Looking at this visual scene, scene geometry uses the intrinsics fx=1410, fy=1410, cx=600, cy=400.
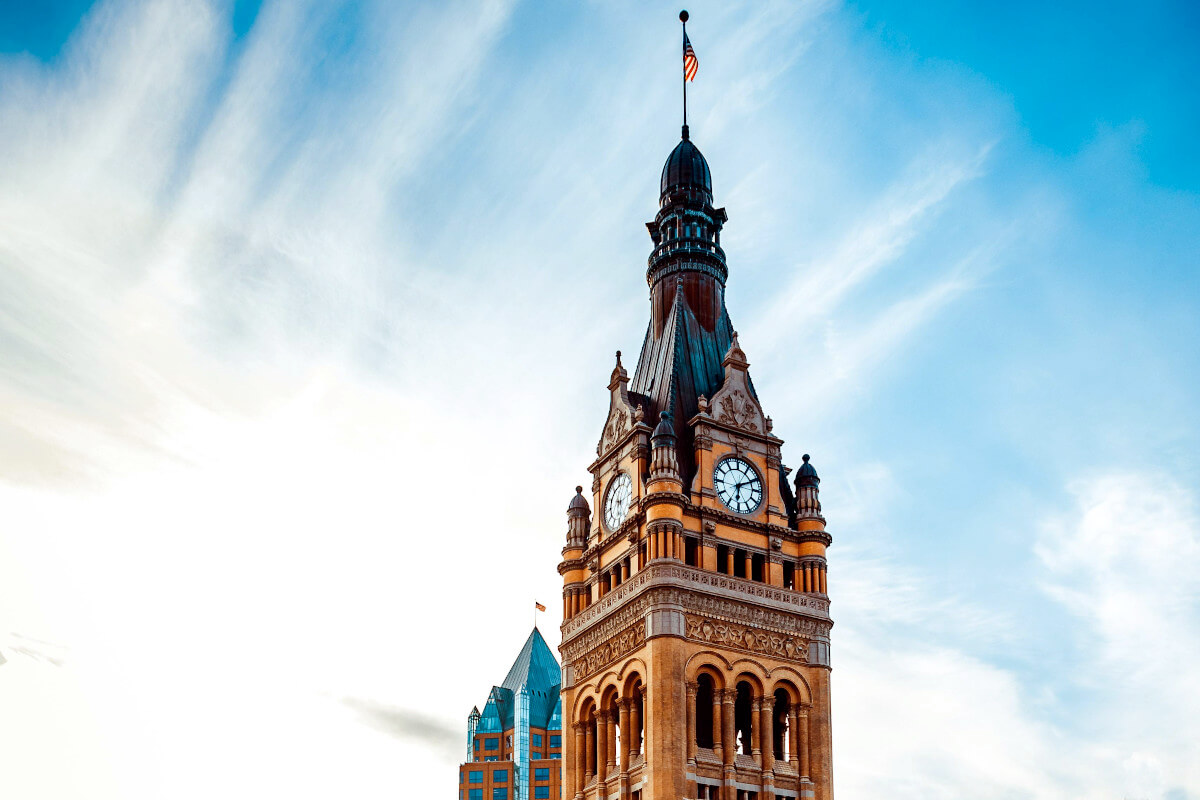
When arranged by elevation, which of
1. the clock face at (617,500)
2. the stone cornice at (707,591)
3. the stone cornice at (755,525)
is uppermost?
the clock face at (617,500)

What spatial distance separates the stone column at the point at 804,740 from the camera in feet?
249

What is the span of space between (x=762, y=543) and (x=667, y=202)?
24496 millimetres

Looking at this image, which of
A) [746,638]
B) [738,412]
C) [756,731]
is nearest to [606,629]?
[746,638]

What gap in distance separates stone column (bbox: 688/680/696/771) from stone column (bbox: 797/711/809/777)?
6912 mm

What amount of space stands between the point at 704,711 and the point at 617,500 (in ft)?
44.9

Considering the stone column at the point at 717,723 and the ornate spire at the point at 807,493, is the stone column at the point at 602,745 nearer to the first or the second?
the stone column at the point at 717,723

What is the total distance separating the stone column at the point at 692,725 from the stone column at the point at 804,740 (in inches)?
272

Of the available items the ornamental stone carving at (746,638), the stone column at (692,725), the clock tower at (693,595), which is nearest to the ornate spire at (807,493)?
the clock tower at (693,595)

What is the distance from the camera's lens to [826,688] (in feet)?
257

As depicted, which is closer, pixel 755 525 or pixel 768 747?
pixel 768 747

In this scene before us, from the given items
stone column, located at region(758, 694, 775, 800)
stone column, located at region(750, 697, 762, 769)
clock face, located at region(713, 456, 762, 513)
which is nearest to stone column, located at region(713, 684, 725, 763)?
stone column, located at region(750, 697, 762, 769)

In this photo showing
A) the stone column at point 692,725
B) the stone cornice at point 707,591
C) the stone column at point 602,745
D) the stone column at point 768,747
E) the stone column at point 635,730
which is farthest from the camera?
the stone column at point 602,745

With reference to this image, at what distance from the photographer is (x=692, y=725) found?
7338cm

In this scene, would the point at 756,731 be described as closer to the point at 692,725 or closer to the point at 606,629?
the point at 692,725
